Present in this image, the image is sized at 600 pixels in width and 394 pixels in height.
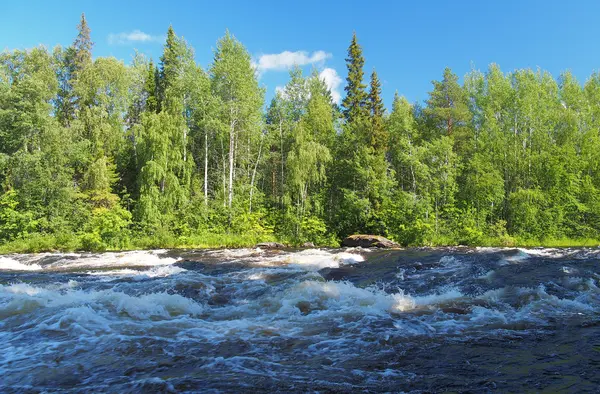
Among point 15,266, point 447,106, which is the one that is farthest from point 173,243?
point 447,106

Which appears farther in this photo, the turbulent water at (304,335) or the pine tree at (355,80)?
the pine tree at (355,80)

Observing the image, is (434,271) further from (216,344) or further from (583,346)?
(216,344)

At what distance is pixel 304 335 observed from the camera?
6.60m

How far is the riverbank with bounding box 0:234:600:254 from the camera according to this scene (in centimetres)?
2375

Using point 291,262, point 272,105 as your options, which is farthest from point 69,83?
point 291,262

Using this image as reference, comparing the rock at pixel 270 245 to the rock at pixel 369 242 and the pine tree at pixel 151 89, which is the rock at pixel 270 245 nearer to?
the rock at pixel 369 242

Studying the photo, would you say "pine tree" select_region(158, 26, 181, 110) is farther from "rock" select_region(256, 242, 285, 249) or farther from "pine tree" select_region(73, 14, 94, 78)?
"rock" select_region(256, 242, 285, 249)

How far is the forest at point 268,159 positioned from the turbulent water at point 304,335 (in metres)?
17.1

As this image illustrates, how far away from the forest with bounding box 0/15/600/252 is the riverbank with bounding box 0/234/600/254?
0.38 feet

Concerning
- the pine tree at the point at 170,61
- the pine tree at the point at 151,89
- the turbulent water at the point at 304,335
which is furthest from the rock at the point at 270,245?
the pine tree at the point at 151,89

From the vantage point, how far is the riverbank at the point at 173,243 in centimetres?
2375

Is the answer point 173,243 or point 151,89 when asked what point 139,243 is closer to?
point 173,243

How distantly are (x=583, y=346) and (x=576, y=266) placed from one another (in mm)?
9658

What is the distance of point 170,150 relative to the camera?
2984 cm
